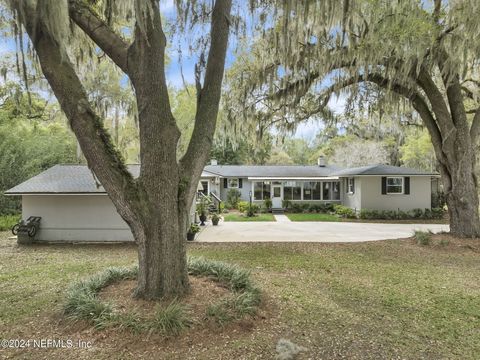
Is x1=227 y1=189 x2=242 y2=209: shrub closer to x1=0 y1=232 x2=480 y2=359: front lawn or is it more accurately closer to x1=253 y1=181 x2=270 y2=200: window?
x1=253 y1=181 x2=270 y2=200: window

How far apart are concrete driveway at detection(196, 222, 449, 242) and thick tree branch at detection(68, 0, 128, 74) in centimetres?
734

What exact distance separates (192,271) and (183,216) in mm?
1421

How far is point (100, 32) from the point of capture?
14.4 feet

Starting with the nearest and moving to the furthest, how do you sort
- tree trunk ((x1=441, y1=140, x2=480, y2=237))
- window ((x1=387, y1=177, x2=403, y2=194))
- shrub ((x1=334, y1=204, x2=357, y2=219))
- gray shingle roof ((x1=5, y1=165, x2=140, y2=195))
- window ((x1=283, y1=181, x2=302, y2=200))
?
tree trunk ((x1=441, y1=140, x2=480, y2=237)) → gray shingle roof ((x1=5, y1=165, x2=140, y2=195)) → shrub ((x1=334, y1=204, x2=357, y2=219)) → window ((x1=387, y1=177, x2=403, y2=194)) → window ((x1=283, y1=181, x2=302, y2=200))

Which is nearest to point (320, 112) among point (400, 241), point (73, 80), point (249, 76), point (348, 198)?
point (249, 76)

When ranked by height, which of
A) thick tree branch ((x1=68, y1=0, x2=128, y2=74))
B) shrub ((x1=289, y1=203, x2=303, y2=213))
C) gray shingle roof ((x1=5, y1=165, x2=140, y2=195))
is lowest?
shrub ((x1=289, y1=203, x2=303, y2=213))

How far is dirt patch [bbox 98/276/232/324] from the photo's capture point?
3877mm

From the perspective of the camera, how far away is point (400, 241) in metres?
9.87

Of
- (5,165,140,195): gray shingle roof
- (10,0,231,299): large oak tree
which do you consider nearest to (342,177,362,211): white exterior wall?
(5,165,140,195): gray shingle roof

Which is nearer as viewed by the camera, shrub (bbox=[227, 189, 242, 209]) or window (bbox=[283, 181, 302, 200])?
window (bbox=[283, 181, 302, 200])

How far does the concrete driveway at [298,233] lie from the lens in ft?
35.6

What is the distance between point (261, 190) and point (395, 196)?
8880mm

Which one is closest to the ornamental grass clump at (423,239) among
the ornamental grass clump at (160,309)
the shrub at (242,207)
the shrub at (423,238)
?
the shrub at (423,238)

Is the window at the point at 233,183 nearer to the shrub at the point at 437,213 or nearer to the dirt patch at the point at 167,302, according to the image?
the shrub at the point at 437,213
